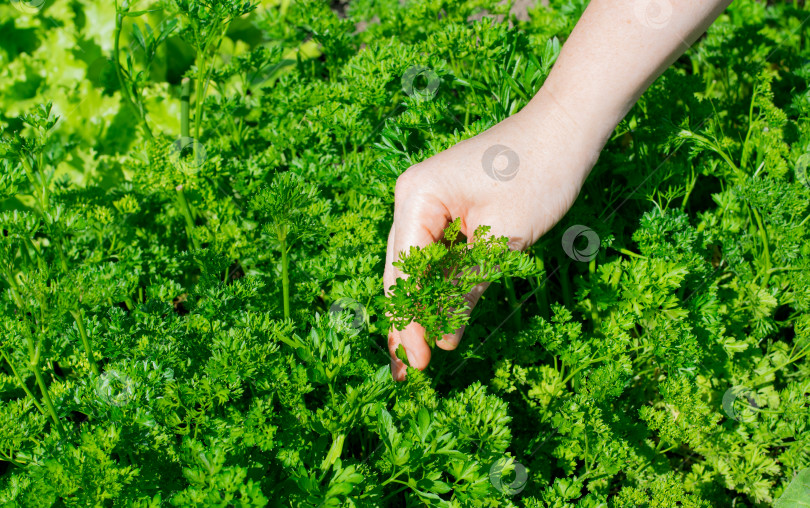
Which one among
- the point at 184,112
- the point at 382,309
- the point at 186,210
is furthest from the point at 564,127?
the point at 184,112

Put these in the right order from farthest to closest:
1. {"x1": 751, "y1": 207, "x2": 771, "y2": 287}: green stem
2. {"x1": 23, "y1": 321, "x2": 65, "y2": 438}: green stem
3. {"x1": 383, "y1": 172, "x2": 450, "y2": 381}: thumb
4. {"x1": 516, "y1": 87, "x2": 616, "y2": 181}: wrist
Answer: {"x1": 751, "y1": 207, "x2": 771, "y2": 287}: green stem
{"x1": 516, "y1": 87, "x2": 616, "y2": 181}: wrist
{"x1": 383, "y1": 172, "x2": 450, "y2": 381}: thumb
{"x1": 23, "y1": 321, "x2": 65, "y2": 438}: green stem

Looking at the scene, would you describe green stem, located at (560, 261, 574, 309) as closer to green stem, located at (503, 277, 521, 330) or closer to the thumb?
green stem, located at (503, 277, 521, 330)

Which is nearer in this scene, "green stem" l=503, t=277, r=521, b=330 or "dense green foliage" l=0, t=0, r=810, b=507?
"dense green foliage" l=0, t=0, r=810, b=507

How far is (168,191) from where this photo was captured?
7.39ft

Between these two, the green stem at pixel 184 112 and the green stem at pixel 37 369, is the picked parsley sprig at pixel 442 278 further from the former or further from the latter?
the green stem at pixel 184 112

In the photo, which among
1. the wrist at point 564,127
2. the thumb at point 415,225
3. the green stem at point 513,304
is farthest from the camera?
the green stem at point 513,304

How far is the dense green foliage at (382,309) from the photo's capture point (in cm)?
149

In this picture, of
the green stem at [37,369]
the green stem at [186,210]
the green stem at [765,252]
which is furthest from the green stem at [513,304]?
the green stem at [37,369]

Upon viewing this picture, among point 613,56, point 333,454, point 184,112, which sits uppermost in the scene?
point 613,56

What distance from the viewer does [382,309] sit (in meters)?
1.58

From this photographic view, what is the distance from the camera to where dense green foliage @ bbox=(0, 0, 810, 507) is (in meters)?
1.49

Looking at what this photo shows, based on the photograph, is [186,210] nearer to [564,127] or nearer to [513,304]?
[513,304]

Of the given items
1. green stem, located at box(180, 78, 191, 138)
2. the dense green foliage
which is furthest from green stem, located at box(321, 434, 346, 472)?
green stem, located at box(180, 78, 191, 138)

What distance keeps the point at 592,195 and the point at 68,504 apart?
204 centimetres
